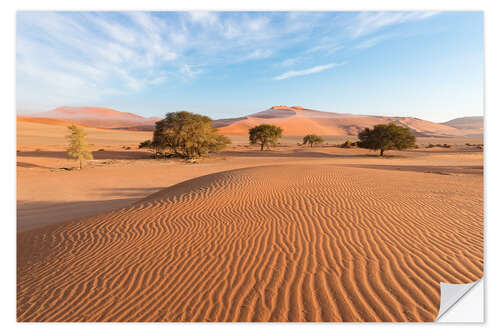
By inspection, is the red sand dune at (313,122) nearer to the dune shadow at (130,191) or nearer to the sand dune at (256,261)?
the dune shadow at (130,191)

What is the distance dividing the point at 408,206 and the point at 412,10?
478cm

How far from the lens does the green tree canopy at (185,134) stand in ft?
93.0

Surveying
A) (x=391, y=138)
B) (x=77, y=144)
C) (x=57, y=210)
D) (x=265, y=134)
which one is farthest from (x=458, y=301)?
(x=265, y=134)

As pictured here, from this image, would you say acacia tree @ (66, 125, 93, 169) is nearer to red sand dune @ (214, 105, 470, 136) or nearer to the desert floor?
the desert floor

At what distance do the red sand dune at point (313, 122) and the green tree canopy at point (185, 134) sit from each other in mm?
81936

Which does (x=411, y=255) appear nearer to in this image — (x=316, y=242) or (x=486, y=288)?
(x=486, y=288)

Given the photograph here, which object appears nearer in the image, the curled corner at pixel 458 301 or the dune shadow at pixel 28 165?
the curled corner at pixel 458 301

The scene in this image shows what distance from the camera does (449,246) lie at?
158 inches

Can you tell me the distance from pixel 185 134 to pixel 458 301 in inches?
1103
